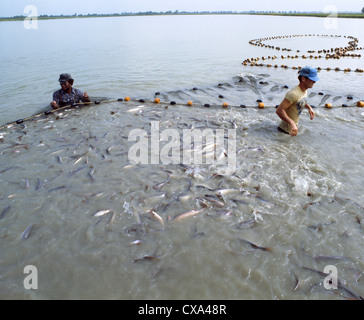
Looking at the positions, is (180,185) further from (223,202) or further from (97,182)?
(97,182)

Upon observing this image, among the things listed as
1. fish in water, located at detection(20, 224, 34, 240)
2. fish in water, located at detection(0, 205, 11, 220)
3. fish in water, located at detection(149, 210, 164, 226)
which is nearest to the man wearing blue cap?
fish in water, located at detection(149, 210, 164, 226)

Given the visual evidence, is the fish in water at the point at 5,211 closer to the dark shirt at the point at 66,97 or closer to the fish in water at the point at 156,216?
the fish in water at the point at 156,216

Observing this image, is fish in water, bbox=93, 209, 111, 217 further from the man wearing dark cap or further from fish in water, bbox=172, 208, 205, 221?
the man wearing dark cap

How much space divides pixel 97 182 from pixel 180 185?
1782 mm

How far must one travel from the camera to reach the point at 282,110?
6.22m

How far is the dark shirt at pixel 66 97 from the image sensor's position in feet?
30.7

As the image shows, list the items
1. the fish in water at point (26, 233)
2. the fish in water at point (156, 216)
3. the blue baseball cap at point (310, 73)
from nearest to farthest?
1. the fish in water at point (26, 233)
2. the fish in water at point (156, 216)
3. the blue baseball cap at point (310, 73)

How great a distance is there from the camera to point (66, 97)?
30.9 feet

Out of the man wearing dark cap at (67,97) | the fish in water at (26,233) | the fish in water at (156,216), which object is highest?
the man wearing dark cap at (67,97)


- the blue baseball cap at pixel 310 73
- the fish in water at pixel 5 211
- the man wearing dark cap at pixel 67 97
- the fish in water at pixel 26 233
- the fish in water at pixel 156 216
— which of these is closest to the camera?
the fish in water at pixel 26 233

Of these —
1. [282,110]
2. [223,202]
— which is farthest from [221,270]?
[282,110]

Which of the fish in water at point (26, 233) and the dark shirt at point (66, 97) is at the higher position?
the dark shirt at point (66, 97)

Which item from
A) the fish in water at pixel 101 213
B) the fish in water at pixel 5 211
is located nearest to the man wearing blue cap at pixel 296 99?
the fish in water at pixel 101 213

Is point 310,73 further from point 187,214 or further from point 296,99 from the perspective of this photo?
point 187,214
